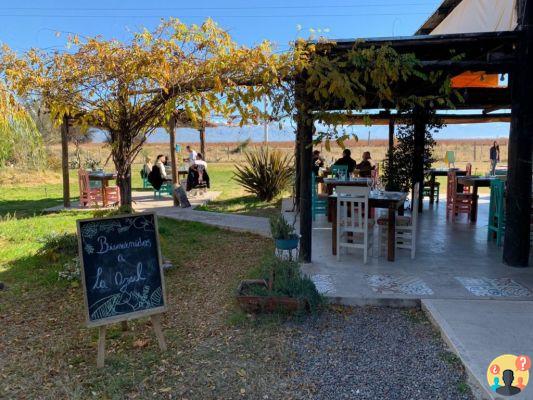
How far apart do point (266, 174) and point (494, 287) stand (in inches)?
289

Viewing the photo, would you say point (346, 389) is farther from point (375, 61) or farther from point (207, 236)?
point (207, 236)

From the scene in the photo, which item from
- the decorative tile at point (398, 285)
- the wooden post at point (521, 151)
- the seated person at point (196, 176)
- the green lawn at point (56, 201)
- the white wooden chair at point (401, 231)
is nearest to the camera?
the decorative tile at point (398, 285)

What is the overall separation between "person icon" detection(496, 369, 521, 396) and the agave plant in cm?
864

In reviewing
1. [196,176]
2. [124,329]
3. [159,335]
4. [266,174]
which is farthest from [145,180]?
[159,335]

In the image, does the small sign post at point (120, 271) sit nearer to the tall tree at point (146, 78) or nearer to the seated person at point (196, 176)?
the tall tree at point (146, 78)

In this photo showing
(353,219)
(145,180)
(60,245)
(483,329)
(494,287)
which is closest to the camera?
(483,329)

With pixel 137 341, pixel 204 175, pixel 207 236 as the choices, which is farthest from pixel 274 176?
pixel 137 341

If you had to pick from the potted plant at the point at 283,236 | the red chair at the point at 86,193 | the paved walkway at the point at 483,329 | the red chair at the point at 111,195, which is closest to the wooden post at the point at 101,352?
the potted plant at the point at 283,236

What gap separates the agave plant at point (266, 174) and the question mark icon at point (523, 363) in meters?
8.50

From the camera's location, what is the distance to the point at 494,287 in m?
4.20

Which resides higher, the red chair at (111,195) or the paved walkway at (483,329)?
the red chair at (111,195)

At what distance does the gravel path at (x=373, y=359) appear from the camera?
260cm

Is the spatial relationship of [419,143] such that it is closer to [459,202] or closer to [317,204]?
[459,202]

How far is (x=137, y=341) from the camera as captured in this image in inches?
131
